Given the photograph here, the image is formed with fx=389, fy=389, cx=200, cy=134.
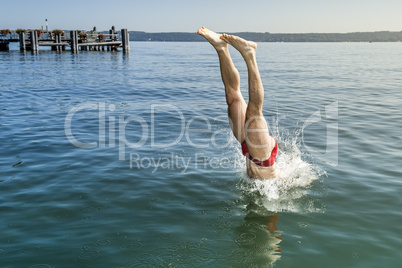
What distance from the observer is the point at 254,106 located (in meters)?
5.65

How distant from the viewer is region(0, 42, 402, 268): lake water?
4.82 meters

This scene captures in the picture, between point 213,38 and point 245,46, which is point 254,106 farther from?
point 213,38

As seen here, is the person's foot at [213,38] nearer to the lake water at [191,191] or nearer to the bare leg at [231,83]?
the bare leg at [231,83]

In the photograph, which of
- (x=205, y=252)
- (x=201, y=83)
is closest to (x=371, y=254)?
(x=205, y=252)

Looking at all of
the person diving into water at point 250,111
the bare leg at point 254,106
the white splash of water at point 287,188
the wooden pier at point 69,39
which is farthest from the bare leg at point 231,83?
the wooden pier at point 69,39

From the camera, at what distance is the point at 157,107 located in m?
14.8

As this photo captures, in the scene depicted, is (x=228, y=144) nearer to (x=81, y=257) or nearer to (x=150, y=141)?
(x=150, y=141)

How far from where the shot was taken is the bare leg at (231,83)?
241 inches

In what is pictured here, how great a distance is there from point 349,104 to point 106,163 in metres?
10.8

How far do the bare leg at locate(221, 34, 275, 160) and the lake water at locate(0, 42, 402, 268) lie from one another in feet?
3.31

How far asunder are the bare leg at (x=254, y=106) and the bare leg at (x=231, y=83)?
0.21 m

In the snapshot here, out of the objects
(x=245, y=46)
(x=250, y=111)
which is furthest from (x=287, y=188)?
(x=245, y=46)

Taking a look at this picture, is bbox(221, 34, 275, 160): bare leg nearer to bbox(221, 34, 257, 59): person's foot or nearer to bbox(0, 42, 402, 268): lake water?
bbox(221, 34, 257, 59): person's foot

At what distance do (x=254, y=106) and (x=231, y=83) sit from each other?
3.17 ft
